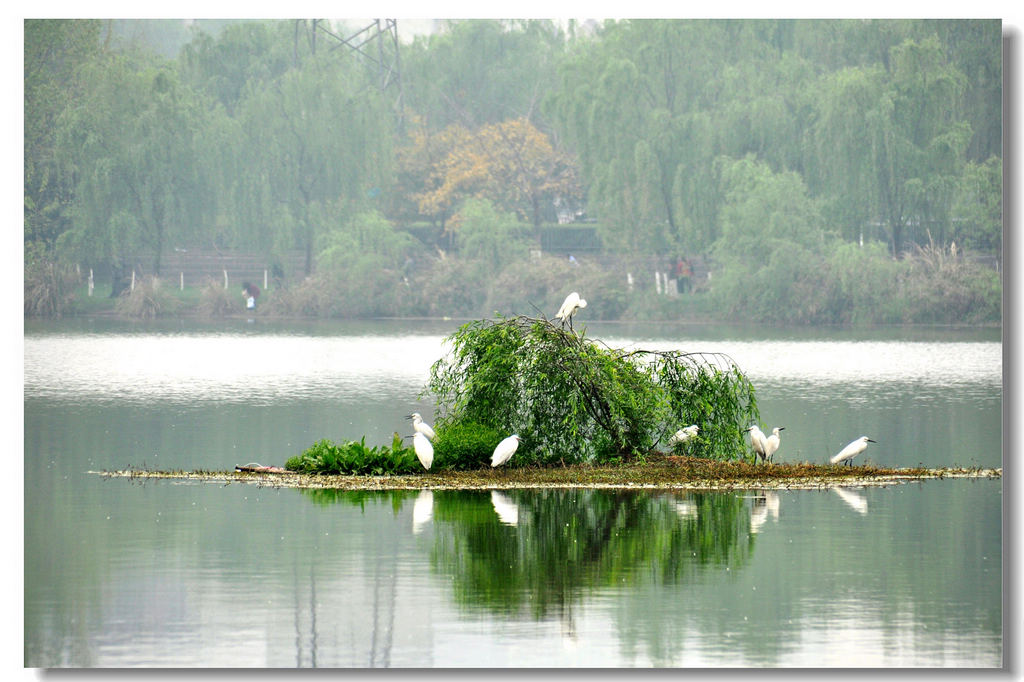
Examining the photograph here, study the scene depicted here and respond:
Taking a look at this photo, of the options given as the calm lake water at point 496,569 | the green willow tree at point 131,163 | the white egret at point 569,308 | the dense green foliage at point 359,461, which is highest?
the green willow tree at point 131,163

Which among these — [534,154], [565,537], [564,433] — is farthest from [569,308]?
[534,154]

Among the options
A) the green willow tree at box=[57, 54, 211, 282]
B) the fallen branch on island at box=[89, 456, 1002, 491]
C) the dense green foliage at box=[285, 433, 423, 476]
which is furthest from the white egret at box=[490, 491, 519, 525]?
the green willow tree at box=[57, 54, 211, 282]

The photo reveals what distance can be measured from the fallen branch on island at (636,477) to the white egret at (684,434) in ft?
0.75

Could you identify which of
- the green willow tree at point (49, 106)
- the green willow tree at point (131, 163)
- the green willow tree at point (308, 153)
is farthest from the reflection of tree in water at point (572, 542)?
the green willow tree at point (308, 153)

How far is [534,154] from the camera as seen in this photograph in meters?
65.0

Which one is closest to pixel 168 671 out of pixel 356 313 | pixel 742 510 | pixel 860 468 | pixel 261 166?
pixel 742 510

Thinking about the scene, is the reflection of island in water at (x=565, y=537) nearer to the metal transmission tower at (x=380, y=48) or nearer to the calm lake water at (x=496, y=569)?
the calm lake water at (x=496, y=569)

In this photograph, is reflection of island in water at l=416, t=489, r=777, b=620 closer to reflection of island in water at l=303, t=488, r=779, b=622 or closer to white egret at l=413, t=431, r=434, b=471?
reflection of island in water at l=303, t=488, r=779, b=622

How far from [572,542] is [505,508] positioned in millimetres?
1713

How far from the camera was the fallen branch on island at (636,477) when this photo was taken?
15.5 m

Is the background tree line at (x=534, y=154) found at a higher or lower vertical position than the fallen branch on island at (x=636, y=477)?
higher

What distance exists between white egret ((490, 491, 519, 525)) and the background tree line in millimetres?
34602

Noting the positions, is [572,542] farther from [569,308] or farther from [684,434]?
[569,308]

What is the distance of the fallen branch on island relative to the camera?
612 inches
